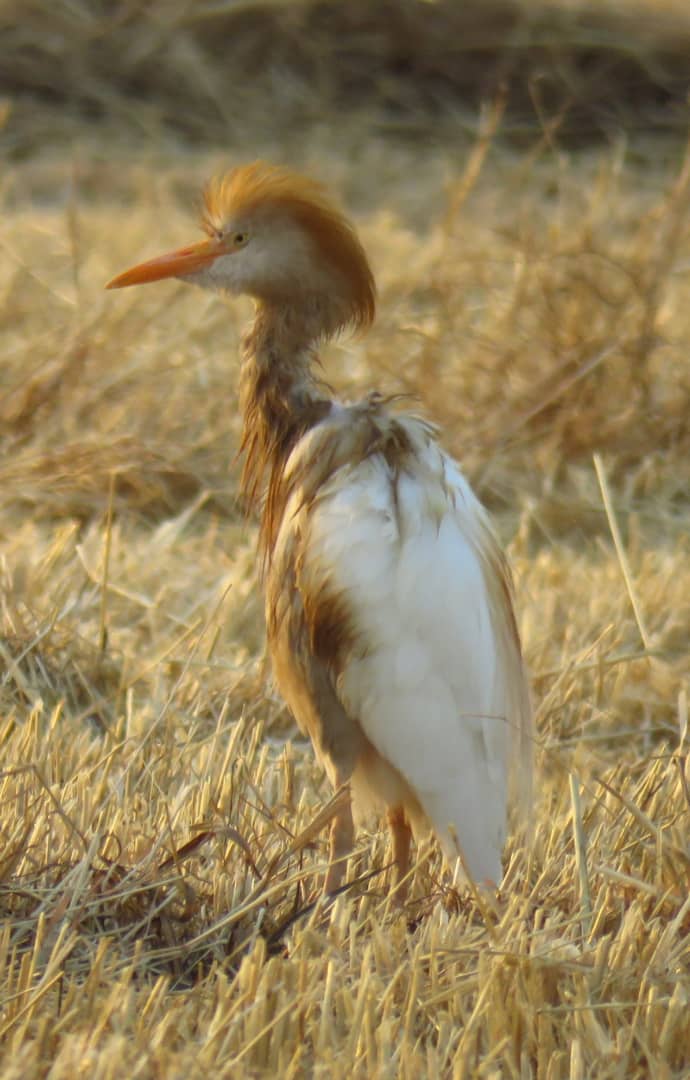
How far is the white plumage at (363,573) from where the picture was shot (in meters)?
3.06

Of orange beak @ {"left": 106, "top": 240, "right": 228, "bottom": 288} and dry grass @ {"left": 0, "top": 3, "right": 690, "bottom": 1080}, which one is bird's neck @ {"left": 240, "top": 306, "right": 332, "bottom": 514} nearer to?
orange beak @ {"left": 106, "top": 240, "right": 228, "bottom": 288}

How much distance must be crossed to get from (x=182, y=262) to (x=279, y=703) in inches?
43.7

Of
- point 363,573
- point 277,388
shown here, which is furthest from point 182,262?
point 363,573

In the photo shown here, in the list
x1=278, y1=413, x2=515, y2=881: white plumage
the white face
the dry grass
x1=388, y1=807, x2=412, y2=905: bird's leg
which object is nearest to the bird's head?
Answer: the white face

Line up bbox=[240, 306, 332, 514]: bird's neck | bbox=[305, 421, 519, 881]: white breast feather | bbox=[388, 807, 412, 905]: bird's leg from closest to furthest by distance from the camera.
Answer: bbox=[305, 421, 519, 881]: white breast feather
bbox=[388, 807, 412, 905]: bird's leg
bbox=[240, 306, 332, 514]: bird's neck

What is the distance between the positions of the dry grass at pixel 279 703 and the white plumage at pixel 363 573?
16 centimetres

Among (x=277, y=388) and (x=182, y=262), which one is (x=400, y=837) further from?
(x=182, y=262)

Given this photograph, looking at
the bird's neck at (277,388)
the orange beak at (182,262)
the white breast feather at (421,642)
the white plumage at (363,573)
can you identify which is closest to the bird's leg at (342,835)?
the white plumage at (363,573)

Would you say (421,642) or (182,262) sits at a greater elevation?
(182,262)

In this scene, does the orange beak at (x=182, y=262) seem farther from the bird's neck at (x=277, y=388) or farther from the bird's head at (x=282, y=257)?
the bird's neck at (x=277, y=388)

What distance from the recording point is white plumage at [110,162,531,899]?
3061 millimetres

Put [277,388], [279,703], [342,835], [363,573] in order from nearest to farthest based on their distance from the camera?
[363,573] → [342,835] → [277,388] → [279,703]

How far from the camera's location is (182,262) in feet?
11.2

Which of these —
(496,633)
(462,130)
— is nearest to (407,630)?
(496,633)
